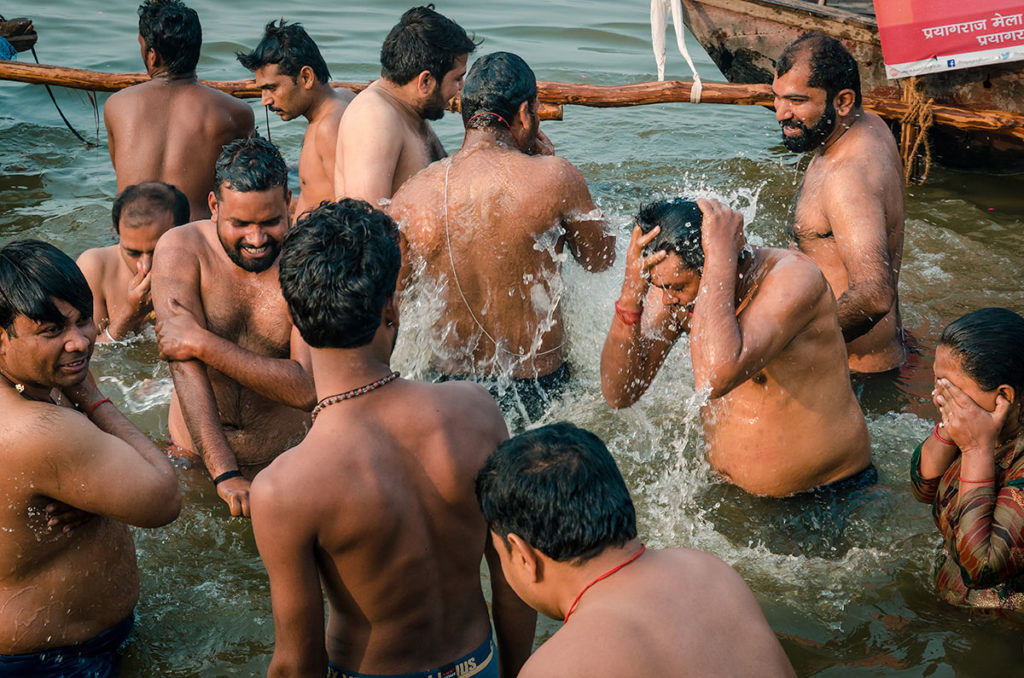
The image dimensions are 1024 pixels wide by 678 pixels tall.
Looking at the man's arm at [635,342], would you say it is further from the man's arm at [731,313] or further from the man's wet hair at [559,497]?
the man's wet hair at [559,497]

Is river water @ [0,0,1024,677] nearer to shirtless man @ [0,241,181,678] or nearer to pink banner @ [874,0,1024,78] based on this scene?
shirtless man @ [0,241,181,678]

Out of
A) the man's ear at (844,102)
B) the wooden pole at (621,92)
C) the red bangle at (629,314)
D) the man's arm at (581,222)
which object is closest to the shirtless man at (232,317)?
the man's arm at (581,222)

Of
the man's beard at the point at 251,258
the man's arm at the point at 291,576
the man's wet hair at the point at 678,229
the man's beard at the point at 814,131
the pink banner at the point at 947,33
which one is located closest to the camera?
the man's arm at the point at 291,576

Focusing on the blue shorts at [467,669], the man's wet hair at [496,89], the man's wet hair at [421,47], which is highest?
the man's wet hair at [421,47]

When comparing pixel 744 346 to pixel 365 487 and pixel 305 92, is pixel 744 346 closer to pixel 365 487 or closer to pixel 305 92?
pixel 365 487

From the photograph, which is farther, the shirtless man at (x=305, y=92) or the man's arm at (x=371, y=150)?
the shirtless man at (x=305, y=92)

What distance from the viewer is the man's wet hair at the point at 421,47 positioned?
4.72m

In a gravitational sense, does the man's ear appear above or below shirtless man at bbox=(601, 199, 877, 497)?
above

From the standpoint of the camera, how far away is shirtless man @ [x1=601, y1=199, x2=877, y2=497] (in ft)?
11.2

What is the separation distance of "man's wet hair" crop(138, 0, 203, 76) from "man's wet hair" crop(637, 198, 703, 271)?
11.5ft

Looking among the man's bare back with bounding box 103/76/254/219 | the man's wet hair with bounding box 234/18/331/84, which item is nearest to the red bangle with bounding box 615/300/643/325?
the man's wet hair with bounding box 234/18/331/84

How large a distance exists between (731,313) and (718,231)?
11.6 inches

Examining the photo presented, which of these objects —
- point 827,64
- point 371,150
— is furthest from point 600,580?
point 827,64

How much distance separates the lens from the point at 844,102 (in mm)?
4781
